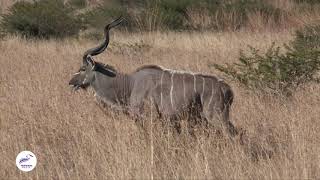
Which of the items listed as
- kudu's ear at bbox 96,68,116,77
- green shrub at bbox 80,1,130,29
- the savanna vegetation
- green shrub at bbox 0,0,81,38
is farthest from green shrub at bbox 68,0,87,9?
kudu's ear at bbox 96,68,116,77

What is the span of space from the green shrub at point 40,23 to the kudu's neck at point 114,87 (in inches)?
480

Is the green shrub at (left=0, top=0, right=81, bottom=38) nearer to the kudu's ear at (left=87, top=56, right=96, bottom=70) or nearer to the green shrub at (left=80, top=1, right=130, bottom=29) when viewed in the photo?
the green shrub at (left=80, top=1, right=130, bottom=29)

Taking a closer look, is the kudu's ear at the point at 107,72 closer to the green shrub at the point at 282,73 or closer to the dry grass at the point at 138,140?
the dry grass at the point at 138,140

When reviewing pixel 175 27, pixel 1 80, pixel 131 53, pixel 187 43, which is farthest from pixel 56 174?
pixel 175 27

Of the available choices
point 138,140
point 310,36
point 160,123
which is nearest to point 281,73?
point 160,123

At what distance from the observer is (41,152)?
5.60m

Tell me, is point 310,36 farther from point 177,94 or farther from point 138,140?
point 138,140

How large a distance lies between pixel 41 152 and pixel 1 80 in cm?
471

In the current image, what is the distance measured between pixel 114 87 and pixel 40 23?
41.1ft

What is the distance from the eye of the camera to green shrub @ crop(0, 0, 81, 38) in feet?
61.9

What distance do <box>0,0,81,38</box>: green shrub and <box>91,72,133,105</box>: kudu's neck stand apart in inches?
480

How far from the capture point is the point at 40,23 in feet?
61.9
